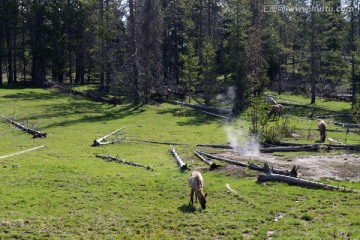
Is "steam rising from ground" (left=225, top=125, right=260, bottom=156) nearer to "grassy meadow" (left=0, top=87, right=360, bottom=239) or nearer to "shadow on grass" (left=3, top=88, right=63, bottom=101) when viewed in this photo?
"grassy meadow" (left=0, top=87, right=360, bottom=239)

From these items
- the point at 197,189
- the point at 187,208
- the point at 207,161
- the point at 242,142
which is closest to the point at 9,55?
the point at 242,142

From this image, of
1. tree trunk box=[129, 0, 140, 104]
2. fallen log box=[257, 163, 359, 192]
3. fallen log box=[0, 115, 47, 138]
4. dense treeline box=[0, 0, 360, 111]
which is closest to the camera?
fallen log box=[257, 163, 359, 192]

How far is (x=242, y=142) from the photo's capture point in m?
30.2

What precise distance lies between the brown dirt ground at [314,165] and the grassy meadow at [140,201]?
0.90m

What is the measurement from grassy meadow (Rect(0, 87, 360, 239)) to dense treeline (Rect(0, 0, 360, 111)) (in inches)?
902

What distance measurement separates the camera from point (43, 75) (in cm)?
6762

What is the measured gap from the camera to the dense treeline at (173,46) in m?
50.9

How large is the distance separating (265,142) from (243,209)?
14083mm

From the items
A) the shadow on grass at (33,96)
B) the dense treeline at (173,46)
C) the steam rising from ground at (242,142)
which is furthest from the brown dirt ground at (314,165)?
the shadow on grass at (33,96)

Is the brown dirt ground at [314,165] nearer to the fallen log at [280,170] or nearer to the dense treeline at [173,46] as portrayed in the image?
the fallen log at [280,170]

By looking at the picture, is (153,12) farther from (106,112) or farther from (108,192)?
(108,192)

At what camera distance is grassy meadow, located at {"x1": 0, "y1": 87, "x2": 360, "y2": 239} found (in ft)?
44.9

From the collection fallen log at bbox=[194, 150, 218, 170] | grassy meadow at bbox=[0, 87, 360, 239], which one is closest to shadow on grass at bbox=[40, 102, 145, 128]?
grassy meadow at bbox=[0, 87, 360, 239]

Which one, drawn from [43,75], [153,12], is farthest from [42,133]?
[43,75]
